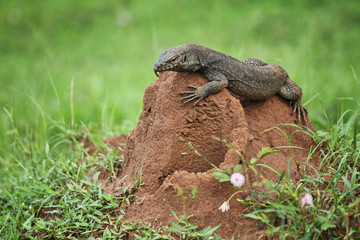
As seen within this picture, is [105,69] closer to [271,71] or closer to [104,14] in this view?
[104,14]

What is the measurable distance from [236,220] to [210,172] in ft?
1.57

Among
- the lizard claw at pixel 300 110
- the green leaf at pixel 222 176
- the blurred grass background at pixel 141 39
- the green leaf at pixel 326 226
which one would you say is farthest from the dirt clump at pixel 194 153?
the blurred grass background at pixel 141 39

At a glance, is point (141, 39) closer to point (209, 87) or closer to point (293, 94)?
point (293, 94)

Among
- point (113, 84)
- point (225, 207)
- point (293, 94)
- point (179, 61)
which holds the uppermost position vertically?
point (179, 61)

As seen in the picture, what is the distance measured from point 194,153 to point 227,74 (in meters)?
0.84

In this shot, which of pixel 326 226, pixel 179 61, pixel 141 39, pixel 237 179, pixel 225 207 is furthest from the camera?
pixel 141 39

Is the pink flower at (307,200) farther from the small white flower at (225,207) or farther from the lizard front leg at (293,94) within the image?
the lizard front leg at (293,94)

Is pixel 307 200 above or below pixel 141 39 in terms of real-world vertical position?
above

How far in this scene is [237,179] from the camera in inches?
136

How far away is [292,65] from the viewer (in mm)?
8633

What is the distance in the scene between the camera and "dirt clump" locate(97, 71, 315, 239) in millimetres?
3688

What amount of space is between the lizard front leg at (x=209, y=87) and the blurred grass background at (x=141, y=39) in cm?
414

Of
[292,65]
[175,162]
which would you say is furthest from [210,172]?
[292,65]

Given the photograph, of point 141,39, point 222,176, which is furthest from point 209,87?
point 141,39
